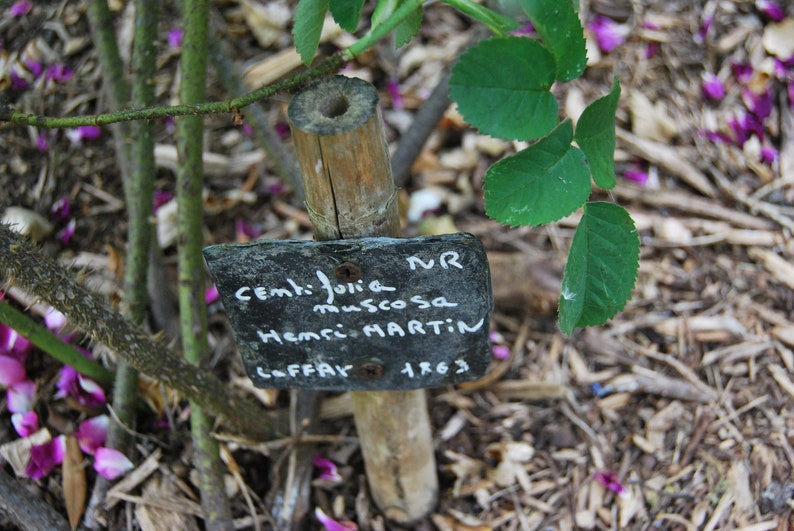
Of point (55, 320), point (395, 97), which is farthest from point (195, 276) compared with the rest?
point (395, 97)

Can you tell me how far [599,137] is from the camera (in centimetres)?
81

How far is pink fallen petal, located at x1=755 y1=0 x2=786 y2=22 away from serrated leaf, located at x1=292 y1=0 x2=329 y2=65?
1.74 m

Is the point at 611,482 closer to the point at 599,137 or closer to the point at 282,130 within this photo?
the point at 599,137

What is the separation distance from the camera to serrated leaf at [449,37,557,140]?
2.59ft

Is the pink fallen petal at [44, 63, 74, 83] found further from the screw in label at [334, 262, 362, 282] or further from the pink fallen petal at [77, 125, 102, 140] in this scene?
the screw in label at [334, 262, 362, 282]

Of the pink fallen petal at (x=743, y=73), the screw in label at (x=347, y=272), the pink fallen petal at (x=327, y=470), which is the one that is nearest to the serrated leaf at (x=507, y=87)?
the screw in label at (x=347, y=272)

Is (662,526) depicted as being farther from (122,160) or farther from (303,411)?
(122,160)

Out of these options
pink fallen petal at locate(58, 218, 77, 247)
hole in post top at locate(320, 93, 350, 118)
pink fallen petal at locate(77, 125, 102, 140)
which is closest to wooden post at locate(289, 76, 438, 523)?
hole in post top at locate(320, 93, 350, 118)

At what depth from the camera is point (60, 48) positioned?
2006 millimetres

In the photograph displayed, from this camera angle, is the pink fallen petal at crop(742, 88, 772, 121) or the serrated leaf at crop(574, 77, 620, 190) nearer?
the serrated leaf at crop(574, 77, 620, 190)

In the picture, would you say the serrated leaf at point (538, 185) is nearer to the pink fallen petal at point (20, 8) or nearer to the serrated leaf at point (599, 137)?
the serrated leaf at point (599, 137)

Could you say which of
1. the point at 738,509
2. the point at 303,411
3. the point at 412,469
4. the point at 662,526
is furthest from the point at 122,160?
the point at 738,509

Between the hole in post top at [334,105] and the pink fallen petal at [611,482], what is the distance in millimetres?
984

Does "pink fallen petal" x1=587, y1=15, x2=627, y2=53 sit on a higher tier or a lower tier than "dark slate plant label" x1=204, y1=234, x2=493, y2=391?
lower
